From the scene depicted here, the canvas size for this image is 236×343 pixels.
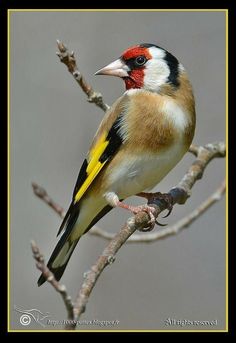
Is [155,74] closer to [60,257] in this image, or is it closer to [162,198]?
[162,198]

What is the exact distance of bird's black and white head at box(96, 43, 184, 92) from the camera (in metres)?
3.32

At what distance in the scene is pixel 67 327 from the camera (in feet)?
6.25

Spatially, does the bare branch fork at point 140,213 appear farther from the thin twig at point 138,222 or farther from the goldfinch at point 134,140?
the goldfinch at point 134,140

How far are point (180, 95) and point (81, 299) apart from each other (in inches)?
63.2

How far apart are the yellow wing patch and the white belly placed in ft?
0.31

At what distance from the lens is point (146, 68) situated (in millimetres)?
3348

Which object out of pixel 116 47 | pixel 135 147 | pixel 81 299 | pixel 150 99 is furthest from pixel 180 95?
pixel 81 299

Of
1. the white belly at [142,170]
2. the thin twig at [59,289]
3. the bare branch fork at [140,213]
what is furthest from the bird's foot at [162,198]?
the thin twig at [59,289]

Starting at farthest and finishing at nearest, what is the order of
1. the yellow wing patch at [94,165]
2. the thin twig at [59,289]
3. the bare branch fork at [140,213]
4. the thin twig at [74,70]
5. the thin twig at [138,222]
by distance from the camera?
1. the yellow wing patch at [94,165]
2. the thin twig at [74,70]
3. the bare branch fork at [140,213]
4. the thin twig at [138,222]
5. the thin twig at [59,289]

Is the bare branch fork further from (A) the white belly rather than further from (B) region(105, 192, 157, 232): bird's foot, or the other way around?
(A) the white belly

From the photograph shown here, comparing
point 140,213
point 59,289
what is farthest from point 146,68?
point 59,289

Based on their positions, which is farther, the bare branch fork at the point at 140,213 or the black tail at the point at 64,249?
the black tail at the point at 64,249

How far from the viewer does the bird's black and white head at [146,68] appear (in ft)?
10.9

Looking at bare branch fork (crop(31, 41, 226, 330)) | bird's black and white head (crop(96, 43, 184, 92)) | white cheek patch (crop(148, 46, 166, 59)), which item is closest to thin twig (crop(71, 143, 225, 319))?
bare branch fork (crop(31, 41, 226, 330))
